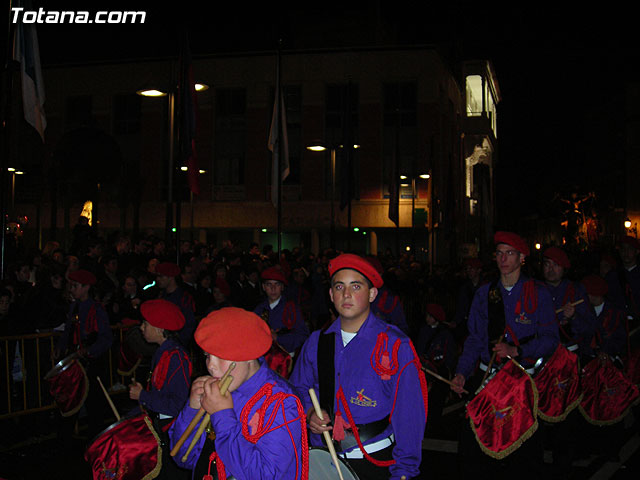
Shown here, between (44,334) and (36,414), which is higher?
(44,334)

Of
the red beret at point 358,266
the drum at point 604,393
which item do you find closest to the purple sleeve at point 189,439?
the red beret at point 358,266

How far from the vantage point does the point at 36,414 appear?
8.80 meters

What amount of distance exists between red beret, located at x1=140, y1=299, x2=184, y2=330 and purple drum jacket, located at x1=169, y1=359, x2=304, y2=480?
7.14 ft

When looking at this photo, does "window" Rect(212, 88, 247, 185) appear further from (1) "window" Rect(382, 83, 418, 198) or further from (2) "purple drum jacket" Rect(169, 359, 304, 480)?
(2) "purple drum jacket" Rect(169, 359, 304, 480)

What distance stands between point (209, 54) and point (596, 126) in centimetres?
4930

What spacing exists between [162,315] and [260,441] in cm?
249

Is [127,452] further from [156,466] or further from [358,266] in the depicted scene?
[358,266]

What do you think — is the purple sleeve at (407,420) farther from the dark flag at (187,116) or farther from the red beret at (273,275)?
the dark flag at (187,116)

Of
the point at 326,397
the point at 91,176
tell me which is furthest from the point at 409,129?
the point at 326,397

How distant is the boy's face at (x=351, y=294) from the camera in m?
3.95

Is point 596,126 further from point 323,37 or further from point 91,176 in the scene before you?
point 91,176

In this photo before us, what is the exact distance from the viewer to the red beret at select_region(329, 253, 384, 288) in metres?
3.97

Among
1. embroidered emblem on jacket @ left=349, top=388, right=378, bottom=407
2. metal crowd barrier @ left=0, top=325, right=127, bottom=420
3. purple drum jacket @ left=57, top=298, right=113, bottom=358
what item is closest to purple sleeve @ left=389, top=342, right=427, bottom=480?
embroidered emblem on jacket @ left=349, top=388, right=378, bottom=407

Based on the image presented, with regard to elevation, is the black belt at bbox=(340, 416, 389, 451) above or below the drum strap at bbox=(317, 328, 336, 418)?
below
